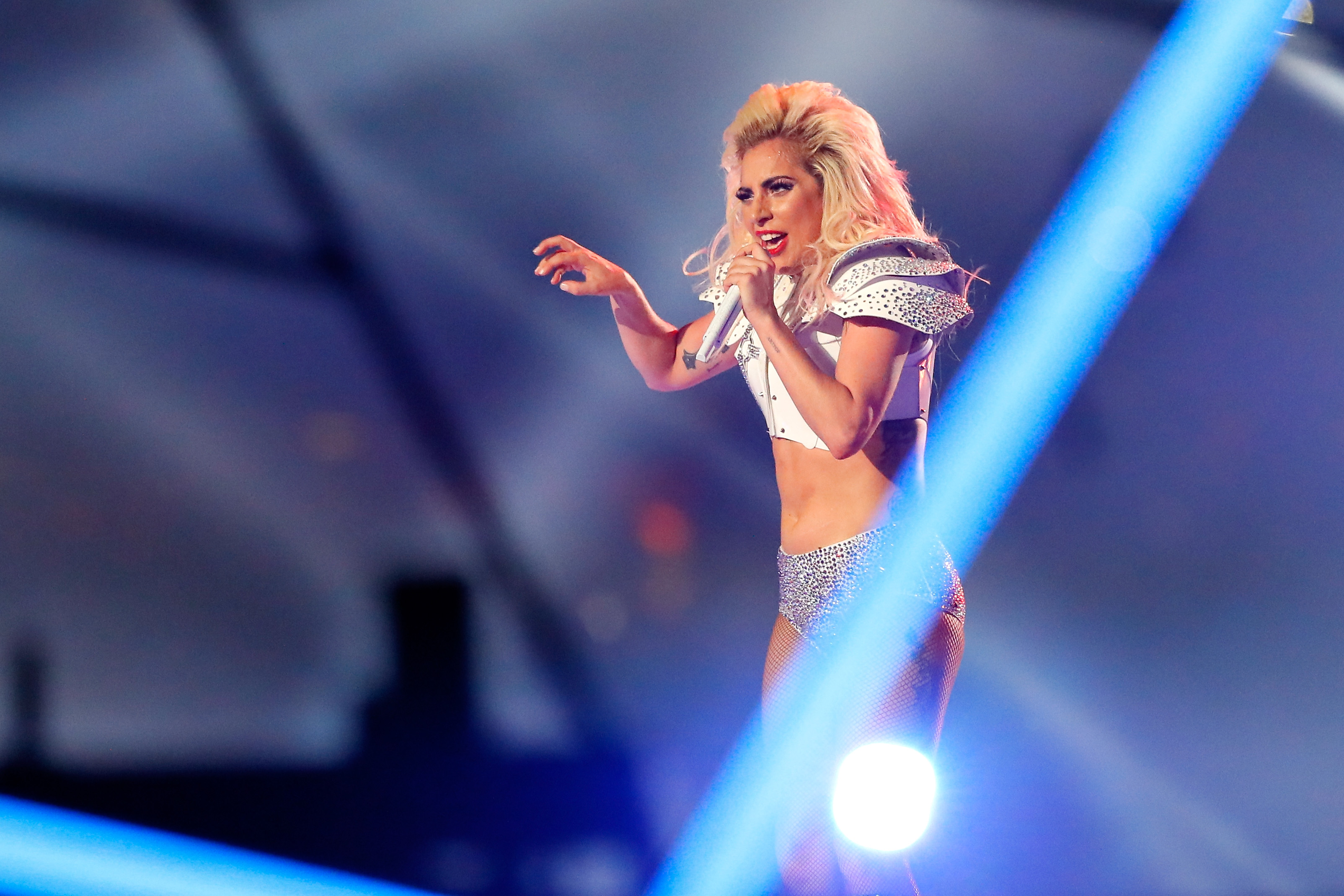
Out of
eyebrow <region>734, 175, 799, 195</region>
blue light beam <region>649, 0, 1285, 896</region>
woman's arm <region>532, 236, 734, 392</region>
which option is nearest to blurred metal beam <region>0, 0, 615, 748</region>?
blue light beam <region>649, 0, 1285, 896</region>

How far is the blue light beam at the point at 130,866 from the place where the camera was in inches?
Answer: 83.3

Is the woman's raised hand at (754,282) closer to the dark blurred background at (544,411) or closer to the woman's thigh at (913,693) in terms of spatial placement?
the woman's thigh at (913,693)

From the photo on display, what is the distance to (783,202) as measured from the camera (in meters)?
1.48

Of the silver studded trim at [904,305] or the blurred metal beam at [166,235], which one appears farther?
the blurred metal beam at [166,235]

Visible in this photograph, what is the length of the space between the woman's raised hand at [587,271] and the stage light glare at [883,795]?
30.1 inches

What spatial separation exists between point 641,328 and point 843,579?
0.54 metres

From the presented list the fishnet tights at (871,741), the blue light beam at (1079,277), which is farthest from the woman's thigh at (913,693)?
the blue light beam at (1079,277)

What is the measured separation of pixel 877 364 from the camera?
4.33ft

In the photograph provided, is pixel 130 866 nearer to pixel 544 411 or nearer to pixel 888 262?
pixel 544 411

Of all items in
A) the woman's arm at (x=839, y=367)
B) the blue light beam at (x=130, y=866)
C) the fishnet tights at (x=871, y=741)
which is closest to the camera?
the woman's arm at (x=839, y=367)

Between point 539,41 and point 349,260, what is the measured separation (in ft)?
2.41

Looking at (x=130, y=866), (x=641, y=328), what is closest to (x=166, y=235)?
(x=130, y=866)

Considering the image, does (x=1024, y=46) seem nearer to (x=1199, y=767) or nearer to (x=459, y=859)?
(x=1199, y=767)

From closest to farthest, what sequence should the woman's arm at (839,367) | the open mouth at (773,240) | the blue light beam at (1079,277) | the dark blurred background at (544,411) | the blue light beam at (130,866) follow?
the woman's arm at (839,367), the open mouth at (773,240), the blue light beam at (130,866), the blue light beam at (1079,277), the dark blurred background at (544,411)
